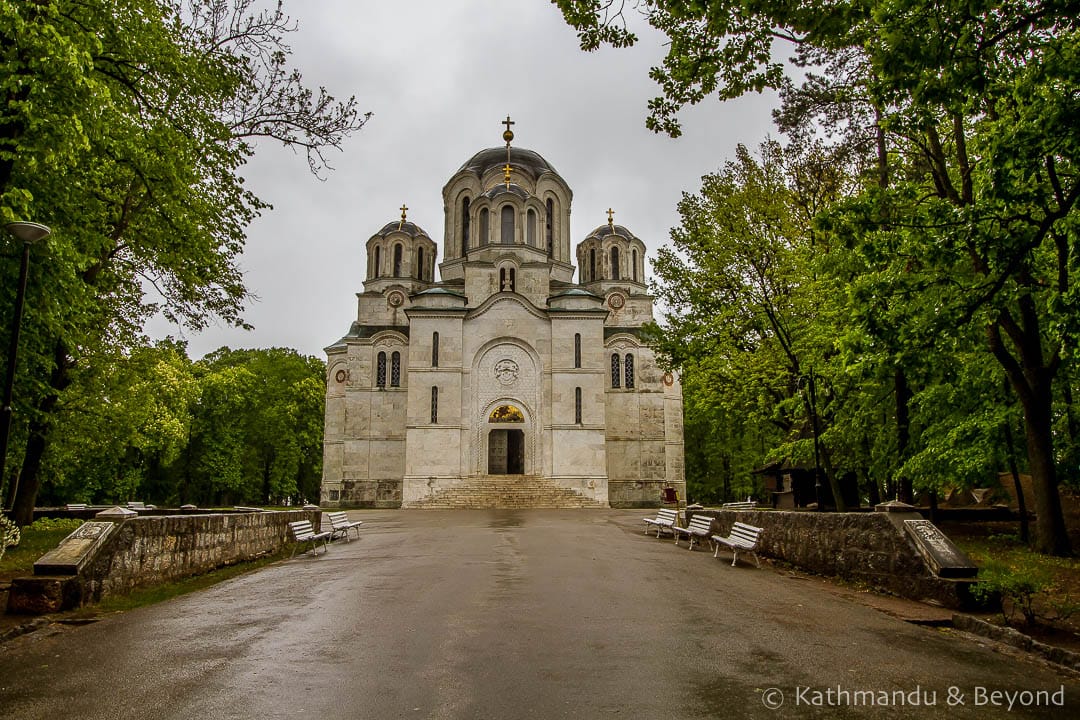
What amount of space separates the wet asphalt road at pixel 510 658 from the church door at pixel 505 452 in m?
28.0

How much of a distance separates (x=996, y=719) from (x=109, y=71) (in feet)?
43.0

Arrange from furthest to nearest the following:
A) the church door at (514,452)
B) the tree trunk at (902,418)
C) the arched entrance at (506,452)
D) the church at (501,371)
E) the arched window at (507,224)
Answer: the arched window at (507,224) → the church door at (514,452) → the arched entrance at (506,452) → the church at (501,371) → the tree trunk at (902,418)

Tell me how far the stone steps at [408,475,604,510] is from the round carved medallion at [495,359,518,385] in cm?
512

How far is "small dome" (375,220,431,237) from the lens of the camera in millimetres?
43188

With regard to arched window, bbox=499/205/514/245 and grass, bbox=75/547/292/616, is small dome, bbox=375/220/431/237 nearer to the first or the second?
arched window, bbox=499/205/514/245

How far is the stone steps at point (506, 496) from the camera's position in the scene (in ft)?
105

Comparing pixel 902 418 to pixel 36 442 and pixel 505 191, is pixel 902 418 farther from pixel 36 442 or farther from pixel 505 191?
pixel 505 191

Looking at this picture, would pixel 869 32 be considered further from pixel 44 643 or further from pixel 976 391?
pixel 44 643

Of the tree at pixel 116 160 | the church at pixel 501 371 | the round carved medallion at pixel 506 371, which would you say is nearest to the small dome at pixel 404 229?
the church at pixel 501 371

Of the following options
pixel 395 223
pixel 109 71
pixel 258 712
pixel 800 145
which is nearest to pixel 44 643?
pixel 258 712

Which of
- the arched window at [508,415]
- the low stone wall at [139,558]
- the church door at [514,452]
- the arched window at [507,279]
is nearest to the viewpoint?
the low stone wall at [139,558]

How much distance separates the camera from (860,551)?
9.03 metres

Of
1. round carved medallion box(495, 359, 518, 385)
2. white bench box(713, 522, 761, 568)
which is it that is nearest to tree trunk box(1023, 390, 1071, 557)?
white bench box(713, 522, 761, 568)

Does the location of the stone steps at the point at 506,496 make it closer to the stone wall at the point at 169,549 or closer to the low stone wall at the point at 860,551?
the stone wall at the point at 169,549
